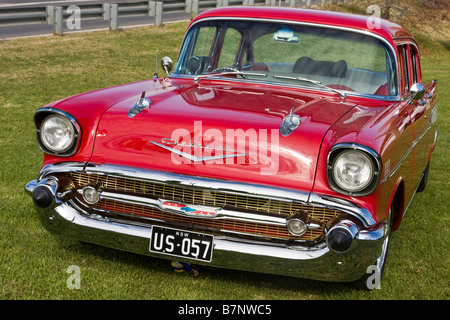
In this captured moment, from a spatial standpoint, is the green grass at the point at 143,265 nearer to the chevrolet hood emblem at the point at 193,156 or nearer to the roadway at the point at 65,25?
the chevrolet hood emblem at the point at 193,156

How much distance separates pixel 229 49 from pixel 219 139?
5.70 feet

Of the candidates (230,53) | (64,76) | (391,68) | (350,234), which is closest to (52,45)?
(64,76)

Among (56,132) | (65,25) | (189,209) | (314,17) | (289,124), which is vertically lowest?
(65,25)

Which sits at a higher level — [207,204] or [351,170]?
[351,170]

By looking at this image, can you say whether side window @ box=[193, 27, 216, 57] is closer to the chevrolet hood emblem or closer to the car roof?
the car roof

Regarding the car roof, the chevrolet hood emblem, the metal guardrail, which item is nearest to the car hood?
the chevrolet hood emblem

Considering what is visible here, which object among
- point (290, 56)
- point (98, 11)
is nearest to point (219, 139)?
point (290, 56)

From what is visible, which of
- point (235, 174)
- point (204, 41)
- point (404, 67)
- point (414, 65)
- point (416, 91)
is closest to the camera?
point (235, 174)

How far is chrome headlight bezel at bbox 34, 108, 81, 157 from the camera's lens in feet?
13.4

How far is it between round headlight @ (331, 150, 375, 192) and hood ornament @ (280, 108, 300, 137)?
0.32 m

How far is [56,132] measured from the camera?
4168mm

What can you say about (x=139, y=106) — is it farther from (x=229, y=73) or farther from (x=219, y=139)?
(x=229, y=73)

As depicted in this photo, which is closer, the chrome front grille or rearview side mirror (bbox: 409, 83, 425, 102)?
the chrome front grille
